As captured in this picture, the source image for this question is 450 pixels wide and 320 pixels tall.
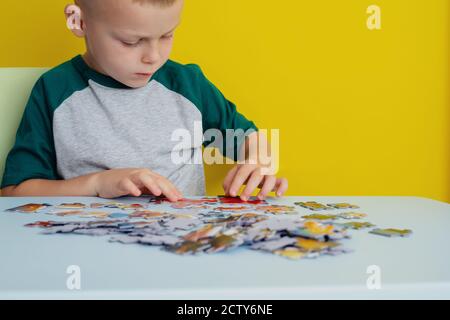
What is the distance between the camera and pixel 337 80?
1.69m

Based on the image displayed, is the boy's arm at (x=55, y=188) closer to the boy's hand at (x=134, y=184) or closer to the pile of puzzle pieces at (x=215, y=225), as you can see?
the boy's hand at (x=134, y=184)

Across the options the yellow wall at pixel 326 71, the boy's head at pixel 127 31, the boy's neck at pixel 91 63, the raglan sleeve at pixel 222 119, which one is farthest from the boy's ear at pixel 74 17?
the yellow wall at pixel 326 71

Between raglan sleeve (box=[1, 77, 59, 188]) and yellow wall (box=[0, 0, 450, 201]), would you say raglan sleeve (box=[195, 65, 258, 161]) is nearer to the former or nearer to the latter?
yellow wall (box=[0, 0, 450, 201])

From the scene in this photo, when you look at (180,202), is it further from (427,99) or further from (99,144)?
(427,99)

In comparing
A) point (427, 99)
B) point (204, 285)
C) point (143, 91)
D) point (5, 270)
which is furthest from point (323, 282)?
point (427, 99)

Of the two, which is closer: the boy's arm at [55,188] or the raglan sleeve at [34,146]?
the boy's arm at [55,188]

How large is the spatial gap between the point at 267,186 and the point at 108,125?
0.45 m

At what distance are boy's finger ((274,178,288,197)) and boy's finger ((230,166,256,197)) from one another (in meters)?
0.05

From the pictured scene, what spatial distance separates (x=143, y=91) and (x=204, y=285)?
929 mm

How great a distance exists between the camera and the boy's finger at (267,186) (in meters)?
1.02

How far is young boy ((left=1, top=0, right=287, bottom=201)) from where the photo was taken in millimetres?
1124

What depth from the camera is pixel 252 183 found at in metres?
1.06

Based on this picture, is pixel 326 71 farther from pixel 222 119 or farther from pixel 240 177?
pixel 240 177

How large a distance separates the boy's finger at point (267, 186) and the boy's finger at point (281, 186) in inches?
0.4
